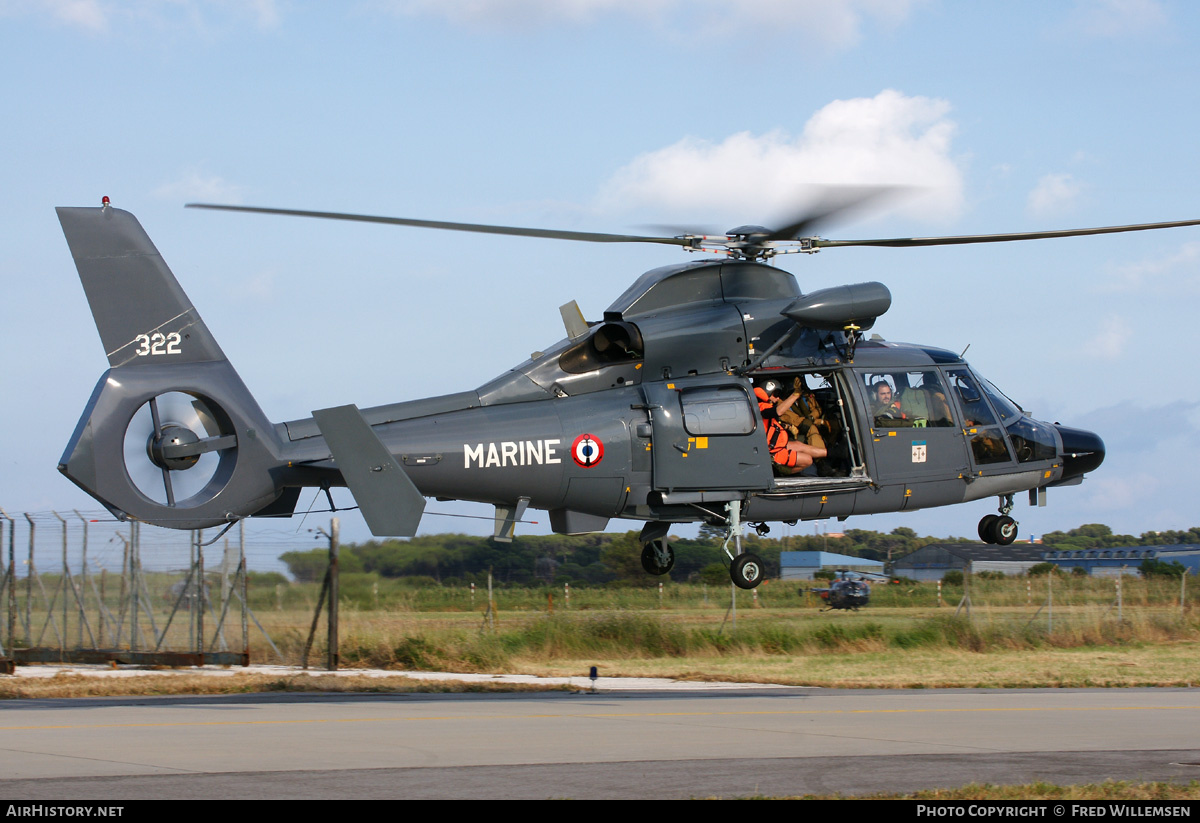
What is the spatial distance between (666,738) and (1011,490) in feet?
27.5

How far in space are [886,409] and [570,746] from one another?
7705 millimetres

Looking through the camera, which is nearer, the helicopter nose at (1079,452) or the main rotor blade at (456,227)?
the main rotor blade at (456,227)

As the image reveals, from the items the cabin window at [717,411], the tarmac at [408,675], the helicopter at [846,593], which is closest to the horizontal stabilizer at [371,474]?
the cabin window at [717,411]

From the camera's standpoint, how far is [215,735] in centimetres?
1255

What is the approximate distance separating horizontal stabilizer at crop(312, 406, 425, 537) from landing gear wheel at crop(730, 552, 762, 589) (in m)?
4.54

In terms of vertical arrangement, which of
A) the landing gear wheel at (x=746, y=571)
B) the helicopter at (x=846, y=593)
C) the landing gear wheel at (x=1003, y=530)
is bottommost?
the helicopter at (x=846, y=593)

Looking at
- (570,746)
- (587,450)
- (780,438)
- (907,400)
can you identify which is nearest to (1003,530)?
(907,400)

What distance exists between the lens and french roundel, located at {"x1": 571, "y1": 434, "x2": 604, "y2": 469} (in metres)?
15.3

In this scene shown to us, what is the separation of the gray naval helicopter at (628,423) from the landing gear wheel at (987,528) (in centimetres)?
3

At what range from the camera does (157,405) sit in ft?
45.9

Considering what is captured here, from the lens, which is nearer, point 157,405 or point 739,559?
point 157,405

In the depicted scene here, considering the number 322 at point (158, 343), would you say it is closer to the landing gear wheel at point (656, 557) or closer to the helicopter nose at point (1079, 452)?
the landing gear wheel at point (656, 557)

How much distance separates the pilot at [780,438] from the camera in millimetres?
16688

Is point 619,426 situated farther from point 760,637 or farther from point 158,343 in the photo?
point 760,637
